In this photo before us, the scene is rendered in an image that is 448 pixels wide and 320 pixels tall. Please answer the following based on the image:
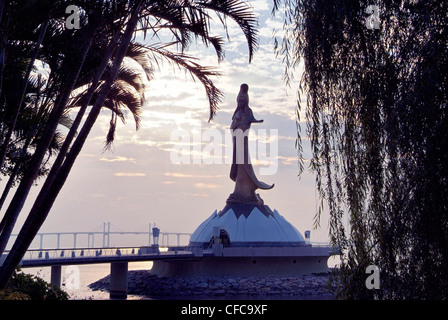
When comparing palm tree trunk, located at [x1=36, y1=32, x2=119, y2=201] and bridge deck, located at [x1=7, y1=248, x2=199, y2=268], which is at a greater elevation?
palm tree trunk, located at [x1=36, y1=32, x2=119, y2=201]

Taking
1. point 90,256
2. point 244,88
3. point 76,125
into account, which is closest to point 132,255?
point 90,256

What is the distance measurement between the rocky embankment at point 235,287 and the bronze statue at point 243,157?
705 centimetres

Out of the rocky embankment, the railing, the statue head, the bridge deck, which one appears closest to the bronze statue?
the statue head

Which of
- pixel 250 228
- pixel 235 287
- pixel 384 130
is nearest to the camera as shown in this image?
pixel 384 130

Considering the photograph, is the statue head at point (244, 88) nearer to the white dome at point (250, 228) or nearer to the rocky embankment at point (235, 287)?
the white dome at point (250, 228)

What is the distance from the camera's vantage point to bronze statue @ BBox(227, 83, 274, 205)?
40.3m

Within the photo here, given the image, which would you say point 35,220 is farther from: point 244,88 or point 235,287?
point 244,88

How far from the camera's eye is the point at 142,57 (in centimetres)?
1316

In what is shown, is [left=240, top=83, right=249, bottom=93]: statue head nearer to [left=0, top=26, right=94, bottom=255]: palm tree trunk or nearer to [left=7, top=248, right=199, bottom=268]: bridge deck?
[left=7, top=248, right=199, bottom=268]: bridge deck

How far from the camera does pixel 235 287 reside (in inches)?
1332

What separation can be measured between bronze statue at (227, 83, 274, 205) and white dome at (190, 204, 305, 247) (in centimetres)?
71

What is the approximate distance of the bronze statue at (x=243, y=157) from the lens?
40.3 metres

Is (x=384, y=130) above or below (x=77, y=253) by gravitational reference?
above

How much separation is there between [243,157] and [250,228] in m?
5.35
